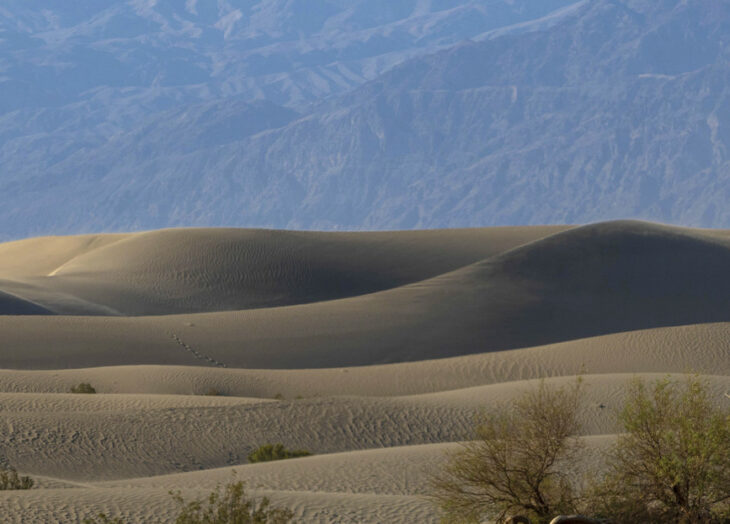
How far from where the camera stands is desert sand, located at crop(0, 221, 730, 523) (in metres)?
19.2

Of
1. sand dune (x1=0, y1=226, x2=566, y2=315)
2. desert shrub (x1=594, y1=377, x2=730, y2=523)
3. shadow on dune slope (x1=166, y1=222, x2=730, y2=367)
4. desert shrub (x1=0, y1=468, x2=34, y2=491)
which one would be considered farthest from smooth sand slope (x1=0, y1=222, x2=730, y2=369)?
desert shrub (x1=594, y1=377, x2=730, y2=523)

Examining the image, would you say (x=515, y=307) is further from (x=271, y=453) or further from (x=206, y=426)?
(x=271, y=453)

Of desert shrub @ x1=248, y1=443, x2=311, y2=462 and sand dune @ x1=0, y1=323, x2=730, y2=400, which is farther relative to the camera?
sand dune @ x1=0, y1=323, x2=730, y2=400

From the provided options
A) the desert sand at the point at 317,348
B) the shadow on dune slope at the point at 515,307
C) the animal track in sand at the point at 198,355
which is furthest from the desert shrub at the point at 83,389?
the shadow on dune slope at the point at 515,307

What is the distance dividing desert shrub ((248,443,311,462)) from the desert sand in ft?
1.79

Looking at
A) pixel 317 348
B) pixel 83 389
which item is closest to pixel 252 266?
pixel 317 348

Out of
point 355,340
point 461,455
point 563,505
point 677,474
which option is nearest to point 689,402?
point 677,474

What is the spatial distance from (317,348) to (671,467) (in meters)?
32.0

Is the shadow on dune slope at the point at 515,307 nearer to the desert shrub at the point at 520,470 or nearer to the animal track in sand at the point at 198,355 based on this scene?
the animal track in sand at the point at 198,355

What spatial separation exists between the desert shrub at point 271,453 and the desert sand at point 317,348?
55cm

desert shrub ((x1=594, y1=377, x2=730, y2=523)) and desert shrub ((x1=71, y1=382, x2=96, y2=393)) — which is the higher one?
desert shrub ((x1=71, y1=382, x2=96, y2=393))

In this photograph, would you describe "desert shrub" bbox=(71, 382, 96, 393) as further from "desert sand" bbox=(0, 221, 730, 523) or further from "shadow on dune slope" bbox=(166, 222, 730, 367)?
"shadow on dune slope" bbox=(166, 222, 730, 367)

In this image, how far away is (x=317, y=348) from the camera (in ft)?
142

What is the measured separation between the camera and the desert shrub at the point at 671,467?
11.7m
